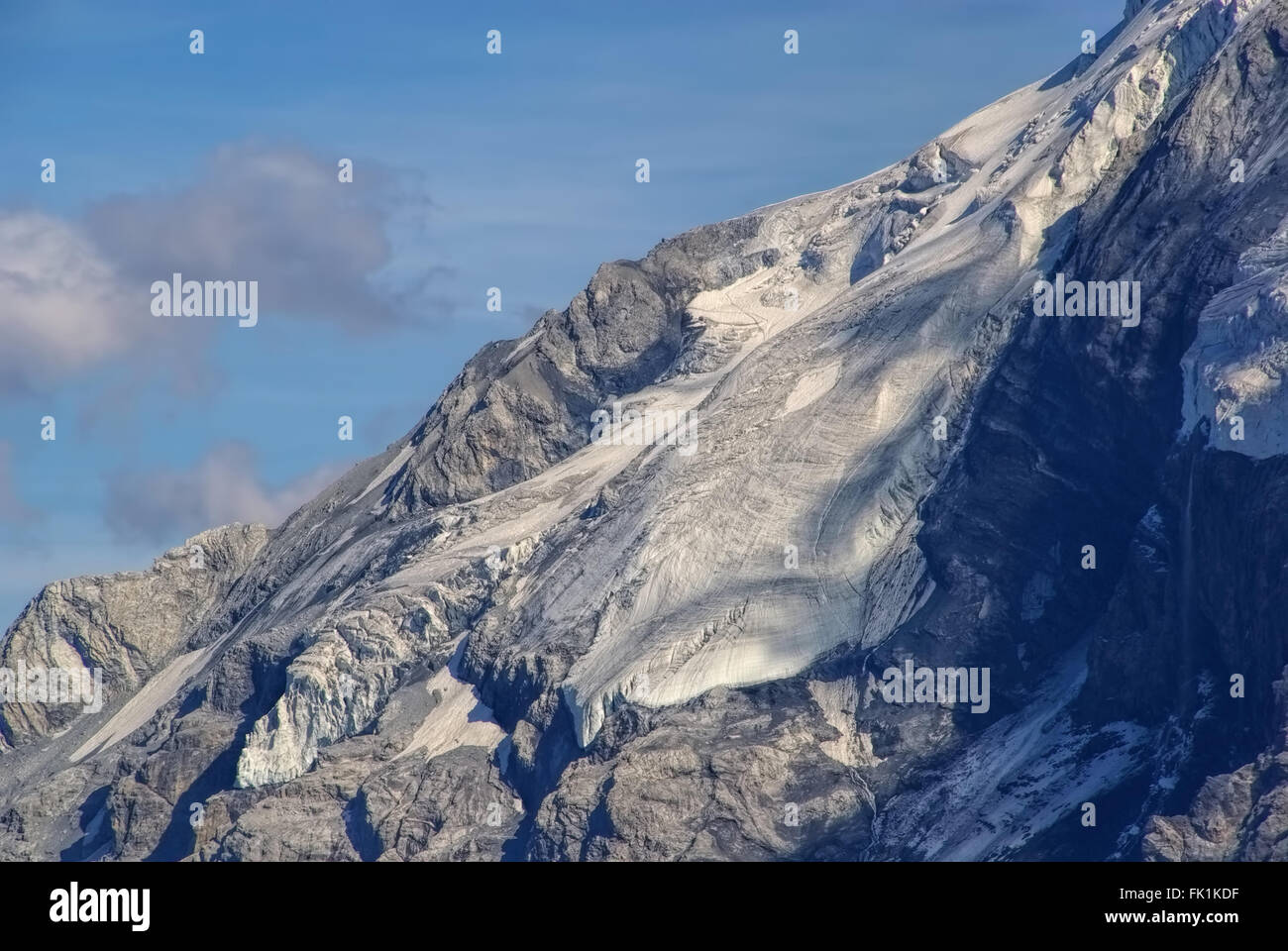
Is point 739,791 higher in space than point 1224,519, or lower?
lower

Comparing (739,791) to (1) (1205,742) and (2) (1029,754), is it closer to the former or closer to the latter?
(2) (1029,754)
